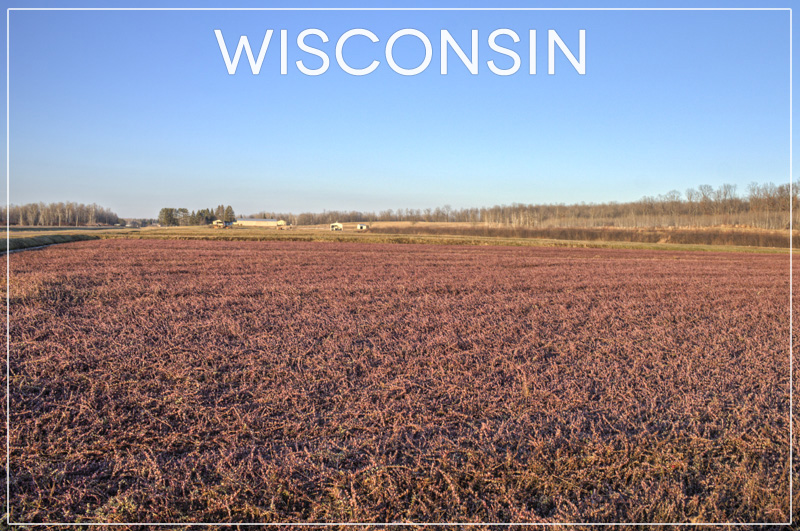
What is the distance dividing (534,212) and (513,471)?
17432cm

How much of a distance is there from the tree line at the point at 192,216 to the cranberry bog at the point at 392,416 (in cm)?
15935

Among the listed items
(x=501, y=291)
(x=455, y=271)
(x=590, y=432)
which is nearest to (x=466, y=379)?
(x=590, y=432)

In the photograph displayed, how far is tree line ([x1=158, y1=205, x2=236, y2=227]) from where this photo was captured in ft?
525

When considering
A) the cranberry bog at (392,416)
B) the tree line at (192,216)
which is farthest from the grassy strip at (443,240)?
the tree line at (192,216)

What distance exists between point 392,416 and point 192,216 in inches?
7049

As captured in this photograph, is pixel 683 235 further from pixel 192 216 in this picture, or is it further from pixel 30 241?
pixel 192 216

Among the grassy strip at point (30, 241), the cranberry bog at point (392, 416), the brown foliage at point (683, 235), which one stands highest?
the brown foliage at point (683, 235)

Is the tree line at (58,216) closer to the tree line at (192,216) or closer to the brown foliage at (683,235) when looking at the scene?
the tree line at (192,216)

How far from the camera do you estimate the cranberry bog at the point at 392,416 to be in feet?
11.4

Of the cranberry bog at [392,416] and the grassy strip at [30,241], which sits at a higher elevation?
the grassy strip at [30,241]

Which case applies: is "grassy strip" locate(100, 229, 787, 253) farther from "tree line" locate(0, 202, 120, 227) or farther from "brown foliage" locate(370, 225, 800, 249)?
"tree line" locate(0, 202, 120, 227)

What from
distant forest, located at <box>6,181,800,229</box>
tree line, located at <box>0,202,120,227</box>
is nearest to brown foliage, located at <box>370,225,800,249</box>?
distant forest, located at <box>6,181,800,229</box>

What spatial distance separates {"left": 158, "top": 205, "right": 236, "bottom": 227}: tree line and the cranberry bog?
159m

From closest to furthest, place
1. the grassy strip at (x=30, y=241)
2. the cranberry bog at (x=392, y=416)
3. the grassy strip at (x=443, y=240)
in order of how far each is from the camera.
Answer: the cranberry bog at (x=392, y=416), the grassy strip at (x=30, y=241), the grassy strip at (x=443, y=240)
